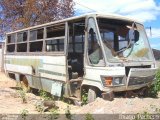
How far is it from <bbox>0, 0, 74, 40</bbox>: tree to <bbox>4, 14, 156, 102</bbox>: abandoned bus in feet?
46.9

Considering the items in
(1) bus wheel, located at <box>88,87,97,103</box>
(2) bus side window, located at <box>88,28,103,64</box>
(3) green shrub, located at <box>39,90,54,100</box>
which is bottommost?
(3) green shrub, located at <box>39,90,54,100</box>

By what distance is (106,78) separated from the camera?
9781 millimetres

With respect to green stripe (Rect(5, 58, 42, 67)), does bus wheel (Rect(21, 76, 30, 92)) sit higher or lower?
lower

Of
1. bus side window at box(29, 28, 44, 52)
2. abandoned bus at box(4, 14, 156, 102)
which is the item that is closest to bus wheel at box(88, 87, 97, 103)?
abandoned bus at box(4, 14, 156, 102)

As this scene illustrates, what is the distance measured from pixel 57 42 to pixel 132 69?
9.54 ft

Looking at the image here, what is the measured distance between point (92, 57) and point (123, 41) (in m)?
1.37

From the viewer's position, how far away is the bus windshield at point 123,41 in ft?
34.4

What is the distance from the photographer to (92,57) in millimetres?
10398

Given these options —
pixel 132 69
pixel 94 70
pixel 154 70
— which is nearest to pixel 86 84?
pixel 94 70

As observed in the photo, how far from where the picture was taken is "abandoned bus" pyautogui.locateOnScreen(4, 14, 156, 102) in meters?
10.0

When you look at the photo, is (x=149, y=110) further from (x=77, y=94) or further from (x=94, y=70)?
(x=77, y=94)

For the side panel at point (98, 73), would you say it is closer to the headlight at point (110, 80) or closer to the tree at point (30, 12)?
the headlight at point (110, 80)

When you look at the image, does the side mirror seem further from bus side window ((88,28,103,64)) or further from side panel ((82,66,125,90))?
side panel ((82,66,125,90))

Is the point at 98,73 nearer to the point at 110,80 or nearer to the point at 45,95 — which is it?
the point at 110,80
